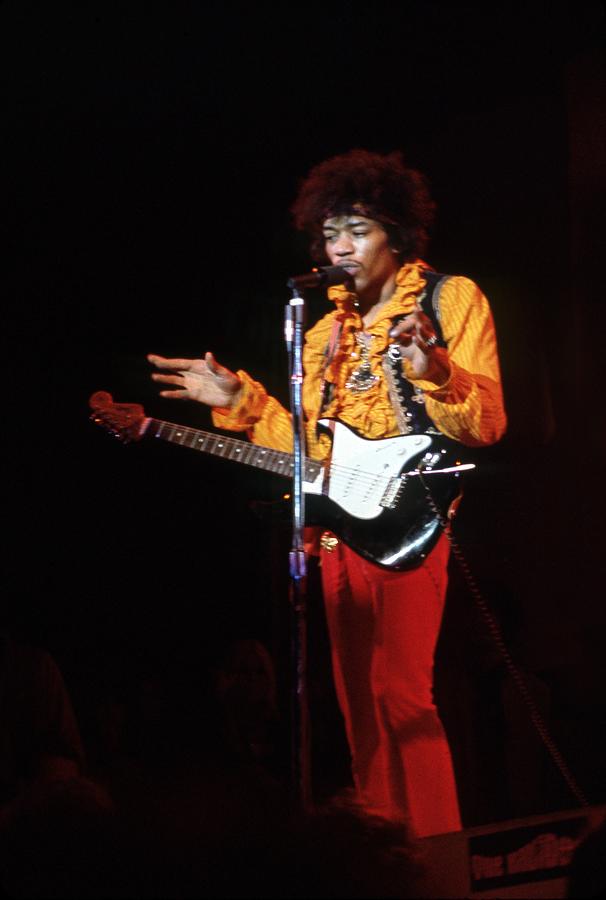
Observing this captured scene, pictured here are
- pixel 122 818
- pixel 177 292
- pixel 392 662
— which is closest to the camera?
pixel 122 818

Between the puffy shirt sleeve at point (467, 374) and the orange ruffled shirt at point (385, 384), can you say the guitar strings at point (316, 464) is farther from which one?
the puffy shirt sleeve at point (467, 374)

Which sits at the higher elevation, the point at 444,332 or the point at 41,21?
the point at 41,21

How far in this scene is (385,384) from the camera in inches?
140

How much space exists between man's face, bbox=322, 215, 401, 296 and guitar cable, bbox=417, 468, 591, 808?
887 millimetres

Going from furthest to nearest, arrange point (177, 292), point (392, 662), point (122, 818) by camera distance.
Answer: point (177, 292)
point (392, 662)
point (122, 818)

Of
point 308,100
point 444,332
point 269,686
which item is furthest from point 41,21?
point 269,686

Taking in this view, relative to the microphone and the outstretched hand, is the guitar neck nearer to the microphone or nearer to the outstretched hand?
the outstretched hand

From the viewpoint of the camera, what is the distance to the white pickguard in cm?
347

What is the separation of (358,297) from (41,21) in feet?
4.97

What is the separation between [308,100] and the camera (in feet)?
12.7

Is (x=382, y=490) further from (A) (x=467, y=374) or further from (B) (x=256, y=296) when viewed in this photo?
(B) (x=256, y=296)

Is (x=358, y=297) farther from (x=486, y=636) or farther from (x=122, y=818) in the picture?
(x=122, y=818)

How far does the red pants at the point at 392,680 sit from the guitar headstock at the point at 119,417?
2.67 ft

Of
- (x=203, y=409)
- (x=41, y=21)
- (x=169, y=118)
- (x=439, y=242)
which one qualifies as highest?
(x=41, y=21)
